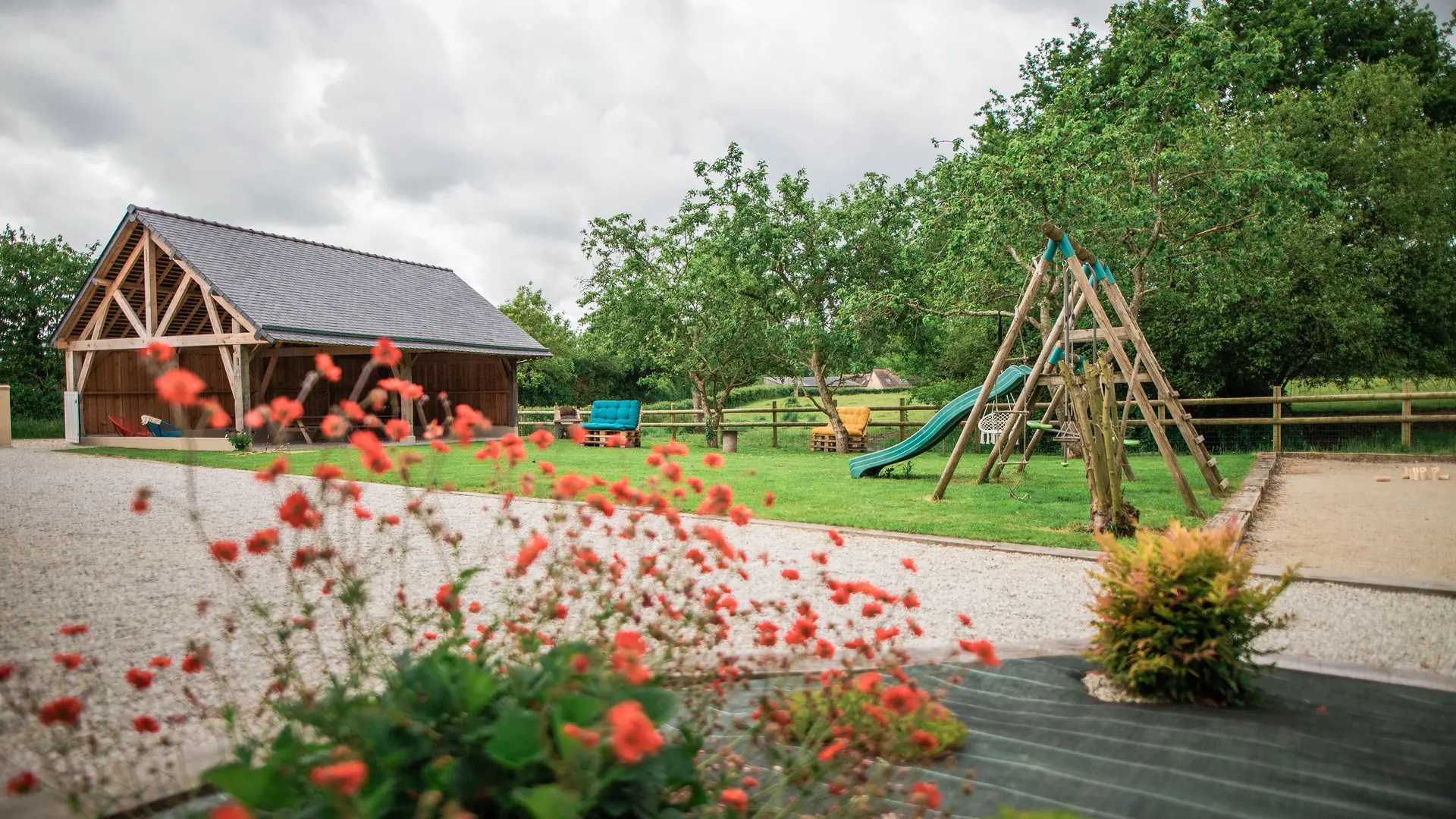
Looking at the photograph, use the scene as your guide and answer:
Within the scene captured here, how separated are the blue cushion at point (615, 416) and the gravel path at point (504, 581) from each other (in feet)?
36.0

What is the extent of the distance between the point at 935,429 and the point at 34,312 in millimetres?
30345

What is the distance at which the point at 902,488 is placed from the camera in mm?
10023

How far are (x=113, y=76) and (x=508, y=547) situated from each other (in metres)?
3.79

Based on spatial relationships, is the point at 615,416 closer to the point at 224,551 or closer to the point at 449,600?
the point at 449,600

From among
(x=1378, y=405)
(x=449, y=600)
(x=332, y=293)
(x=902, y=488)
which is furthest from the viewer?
(x=332, y=293)

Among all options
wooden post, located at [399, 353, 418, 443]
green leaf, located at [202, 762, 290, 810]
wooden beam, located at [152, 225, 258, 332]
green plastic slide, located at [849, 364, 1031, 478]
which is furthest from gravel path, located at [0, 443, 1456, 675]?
wooden post, located at [399, 353, 418, 443]

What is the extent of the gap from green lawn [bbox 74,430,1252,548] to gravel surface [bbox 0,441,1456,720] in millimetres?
771

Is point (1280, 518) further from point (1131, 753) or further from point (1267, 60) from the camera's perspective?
point (1267, 60)

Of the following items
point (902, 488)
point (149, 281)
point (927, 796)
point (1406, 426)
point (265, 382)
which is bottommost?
point (902, 488)

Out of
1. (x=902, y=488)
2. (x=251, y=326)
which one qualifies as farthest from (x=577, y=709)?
(x=251, y=326)

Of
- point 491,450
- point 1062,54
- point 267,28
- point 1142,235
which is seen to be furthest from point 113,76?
point 1062,54

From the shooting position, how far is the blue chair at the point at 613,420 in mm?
19125

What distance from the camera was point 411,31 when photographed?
23.9 feet

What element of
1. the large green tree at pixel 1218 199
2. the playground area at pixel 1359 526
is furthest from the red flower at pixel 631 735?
the large green tree at pixel 1218 199
